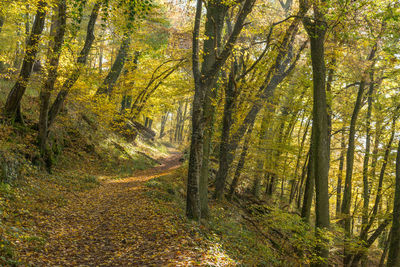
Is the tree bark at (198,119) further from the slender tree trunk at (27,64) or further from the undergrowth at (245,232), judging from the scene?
the slender tree trunk at (27,64)

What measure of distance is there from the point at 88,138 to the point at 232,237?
9.04 m

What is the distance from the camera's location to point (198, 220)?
24.6 ft

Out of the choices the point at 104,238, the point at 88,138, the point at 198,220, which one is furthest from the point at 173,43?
the point at 104,238

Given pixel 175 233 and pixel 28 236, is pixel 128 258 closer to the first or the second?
pixel 175 233

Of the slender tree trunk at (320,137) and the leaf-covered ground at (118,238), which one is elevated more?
the slender tree trunk at (320,137)

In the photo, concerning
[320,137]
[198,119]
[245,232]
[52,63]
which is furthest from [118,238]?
[52,63]

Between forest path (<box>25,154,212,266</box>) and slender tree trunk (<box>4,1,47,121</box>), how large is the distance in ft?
12.0

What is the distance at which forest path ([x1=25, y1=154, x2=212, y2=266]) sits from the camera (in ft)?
17.0

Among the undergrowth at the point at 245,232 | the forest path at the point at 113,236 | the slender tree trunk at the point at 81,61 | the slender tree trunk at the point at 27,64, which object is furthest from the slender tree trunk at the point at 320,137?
the slender tree trunk at the point at 27,64

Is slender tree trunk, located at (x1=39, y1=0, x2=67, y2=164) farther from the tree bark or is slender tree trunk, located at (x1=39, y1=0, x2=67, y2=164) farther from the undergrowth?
the tree bark

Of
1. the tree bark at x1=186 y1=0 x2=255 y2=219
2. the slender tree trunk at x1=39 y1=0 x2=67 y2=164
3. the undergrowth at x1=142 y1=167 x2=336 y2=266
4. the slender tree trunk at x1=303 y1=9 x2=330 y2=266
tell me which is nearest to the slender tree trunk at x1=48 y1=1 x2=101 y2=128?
the slender tree trunk at x1=39 y1=0 x2=67 y2=164

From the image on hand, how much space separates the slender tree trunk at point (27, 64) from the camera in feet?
27.1

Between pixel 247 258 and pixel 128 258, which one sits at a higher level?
pixel 128 258

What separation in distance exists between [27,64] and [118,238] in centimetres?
634
